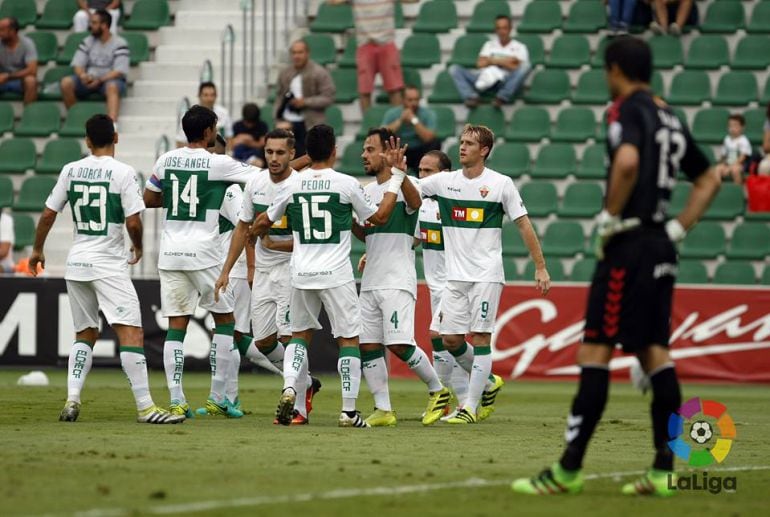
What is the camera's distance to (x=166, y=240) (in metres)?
11.8

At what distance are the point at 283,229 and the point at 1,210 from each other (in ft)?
34.5

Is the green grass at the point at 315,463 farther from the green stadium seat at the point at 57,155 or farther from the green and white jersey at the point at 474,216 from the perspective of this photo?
the green stadium seat at the point at 57,155

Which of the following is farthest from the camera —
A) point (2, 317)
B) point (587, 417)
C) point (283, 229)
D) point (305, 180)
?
point (2, 317)

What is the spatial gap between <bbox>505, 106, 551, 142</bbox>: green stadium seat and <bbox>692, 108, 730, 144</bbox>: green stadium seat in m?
2.38

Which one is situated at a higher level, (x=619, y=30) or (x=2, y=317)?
(x=619, y=30)

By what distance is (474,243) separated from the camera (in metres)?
12.3

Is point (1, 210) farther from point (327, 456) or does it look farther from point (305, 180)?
point (327, 456)

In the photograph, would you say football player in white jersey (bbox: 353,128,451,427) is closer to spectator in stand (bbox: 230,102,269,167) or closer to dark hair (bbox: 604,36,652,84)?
dark hair (bbox: 604,36,652,84)

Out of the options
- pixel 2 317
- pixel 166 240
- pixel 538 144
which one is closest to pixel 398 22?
pixel 538 144

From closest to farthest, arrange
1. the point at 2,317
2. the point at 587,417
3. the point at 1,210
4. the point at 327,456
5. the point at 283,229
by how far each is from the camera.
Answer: the point at 587,417 → the point at 327,456 → the point at 283,229 → the point at 2,317 → the point at 1,210

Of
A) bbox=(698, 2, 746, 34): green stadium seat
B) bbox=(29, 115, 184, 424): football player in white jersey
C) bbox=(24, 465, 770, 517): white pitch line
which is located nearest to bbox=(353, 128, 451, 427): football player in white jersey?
bbox=(29, 115, 184, 424): football player in white jersey

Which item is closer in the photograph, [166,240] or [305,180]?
[305,180]

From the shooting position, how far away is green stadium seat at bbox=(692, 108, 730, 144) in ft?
69.9

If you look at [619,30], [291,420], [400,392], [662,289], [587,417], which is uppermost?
[619,30]
